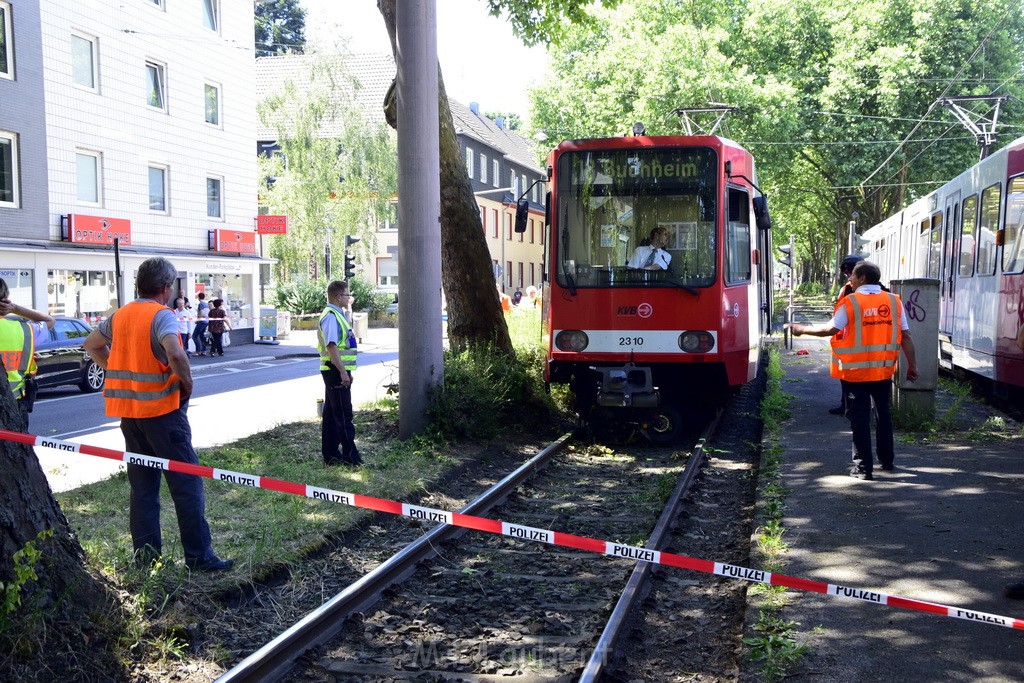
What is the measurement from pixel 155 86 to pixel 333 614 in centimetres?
2821

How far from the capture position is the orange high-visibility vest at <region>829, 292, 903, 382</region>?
8.52m

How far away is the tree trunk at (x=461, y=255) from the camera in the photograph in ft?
41.7

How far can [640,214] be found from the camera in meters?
11.1

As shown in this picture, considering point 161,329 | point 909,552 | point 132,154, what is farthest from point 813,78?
point 161,329

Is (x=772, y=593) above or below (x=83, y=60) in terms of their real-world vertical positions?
below

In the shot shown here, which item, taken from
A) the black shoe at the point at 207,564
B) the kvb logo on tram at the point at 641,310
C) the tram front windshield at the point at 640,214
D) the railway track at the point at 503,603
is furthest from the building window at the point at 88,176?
the black shoe at the point at 207,564

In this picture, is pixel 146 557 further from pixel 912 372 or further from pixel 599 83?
pixel 599 83

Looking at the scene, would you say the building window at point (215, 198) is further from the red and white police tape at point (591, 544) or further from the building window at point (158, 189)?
the red and white police tape at point (591, 544)

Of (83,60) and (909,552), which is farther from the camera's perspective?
(83,60)

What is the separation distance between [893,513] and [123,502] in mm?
5601

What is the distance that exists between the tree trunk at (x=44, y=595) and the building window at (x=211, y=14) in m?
30.8

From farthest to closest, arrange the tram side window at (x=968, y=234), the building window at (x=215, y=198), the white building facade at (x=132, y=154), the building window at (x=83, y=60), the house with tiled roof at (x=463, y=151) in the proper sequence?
the house with tiled roof at (x=463, y=151) < the building window at (x=215, y=198) < the building window at (x=83, y=60) < the white building facade at (x=132, y=154) < the tram side window at (x=968, y=234)

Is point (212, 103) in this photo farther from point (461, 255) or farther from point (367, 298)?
point (461, 255)

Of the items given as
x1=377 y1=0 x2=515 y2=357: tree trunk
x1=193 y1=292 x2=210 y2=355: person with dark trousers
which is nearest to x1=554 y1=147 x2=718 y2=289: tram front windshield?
x1=377 y1=0 x2=515 y2=357: tree trunk
